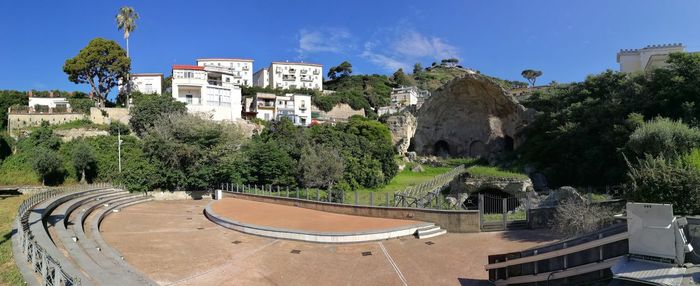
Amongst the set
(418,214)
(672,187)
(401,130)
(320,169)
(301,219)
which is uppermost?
(401,130)

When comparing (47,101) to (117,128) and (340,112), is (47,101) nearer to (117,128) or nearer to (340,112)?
(117,128)

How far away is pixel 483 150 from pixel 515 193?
2821 cm

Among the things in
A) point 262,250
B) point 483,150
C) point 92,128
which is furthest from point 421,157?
point 262,250

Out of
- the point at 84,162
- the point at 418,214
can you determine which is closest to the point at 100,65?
the point at 84,162

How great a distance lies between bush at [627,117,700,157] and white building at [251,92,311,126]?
54252 mm

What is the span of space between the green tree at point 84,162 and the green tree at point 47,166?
4.35 ft

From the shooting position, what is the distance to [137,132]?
4650 centimetres

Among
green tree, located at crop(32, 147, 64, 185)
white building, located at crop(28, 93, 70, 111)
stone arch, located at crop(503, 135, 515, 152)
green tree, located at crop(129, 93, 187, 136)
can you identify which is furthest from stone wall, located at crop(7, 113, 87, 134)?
stone arch, located at crop(503, 135, 515, 152)

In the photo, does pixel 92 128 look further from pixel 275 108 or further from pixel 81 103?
pixel 275 108

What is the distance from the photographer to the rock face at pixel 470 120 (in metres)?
49.6

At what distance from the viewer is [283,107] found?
7156 cm

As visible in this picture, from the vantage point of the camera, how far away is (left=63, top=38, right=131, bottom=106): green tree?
161 ft

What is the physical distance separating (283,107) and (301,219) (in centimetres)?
5662

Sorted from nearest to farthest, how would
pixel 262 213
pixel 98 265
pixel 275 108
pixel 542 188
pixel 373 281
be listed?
pixel 98 265 < pixel 373 281 < pixel 262 213 < pixel 542 188 < pixel 275 108
